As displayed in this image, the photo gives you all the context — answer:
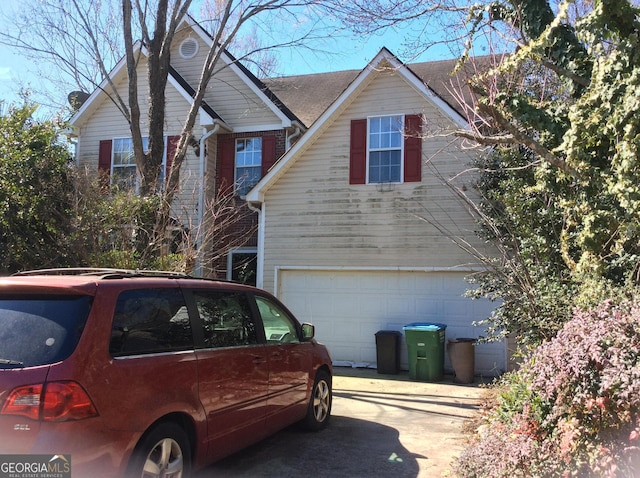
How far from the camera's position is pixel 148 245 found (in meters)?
9.59

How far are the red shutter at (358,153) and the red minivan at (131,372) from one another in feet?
23.2

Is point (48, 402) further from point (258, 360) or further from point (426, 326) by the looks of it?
point (426, 326)

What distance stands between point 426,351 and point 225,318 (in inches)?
243

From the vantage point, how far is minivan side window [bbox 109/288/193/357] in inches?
136

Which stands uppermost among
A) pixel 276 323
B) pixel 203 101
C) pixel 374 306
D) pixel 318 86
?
pixel 318 86

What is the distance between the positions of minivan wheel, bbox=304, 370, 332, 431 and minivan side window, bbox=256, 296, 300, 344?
0.71m

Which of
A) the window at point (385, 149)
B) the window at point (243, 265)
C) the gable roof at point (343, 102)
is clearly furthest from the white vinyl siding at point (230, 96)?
the window at point (243, 265)

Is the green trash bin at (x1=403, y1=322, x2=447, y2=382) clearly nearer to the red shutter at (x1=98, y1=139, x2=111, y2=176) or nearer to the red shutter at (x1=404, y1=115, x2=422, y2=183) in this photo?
the red shutter at (x1=404, y1=115, x2=422, y2=183)

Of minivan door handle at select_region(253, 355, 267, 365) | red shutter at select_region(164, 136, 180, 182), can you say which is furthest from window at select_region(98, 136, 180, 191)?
minivan door handle at select_region(253, 355, 267, 365)

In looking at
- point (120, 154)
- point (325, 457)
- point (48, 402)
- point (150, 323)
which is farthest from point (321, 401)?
point (120, 154)

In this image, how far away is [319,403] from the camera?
616 centimetres

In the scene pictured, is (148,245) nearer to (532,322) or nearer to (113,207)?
(113,207)

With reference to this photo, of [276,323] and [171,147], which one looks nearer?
[276,323]

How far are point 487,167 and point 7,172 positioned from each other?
8895 mm
